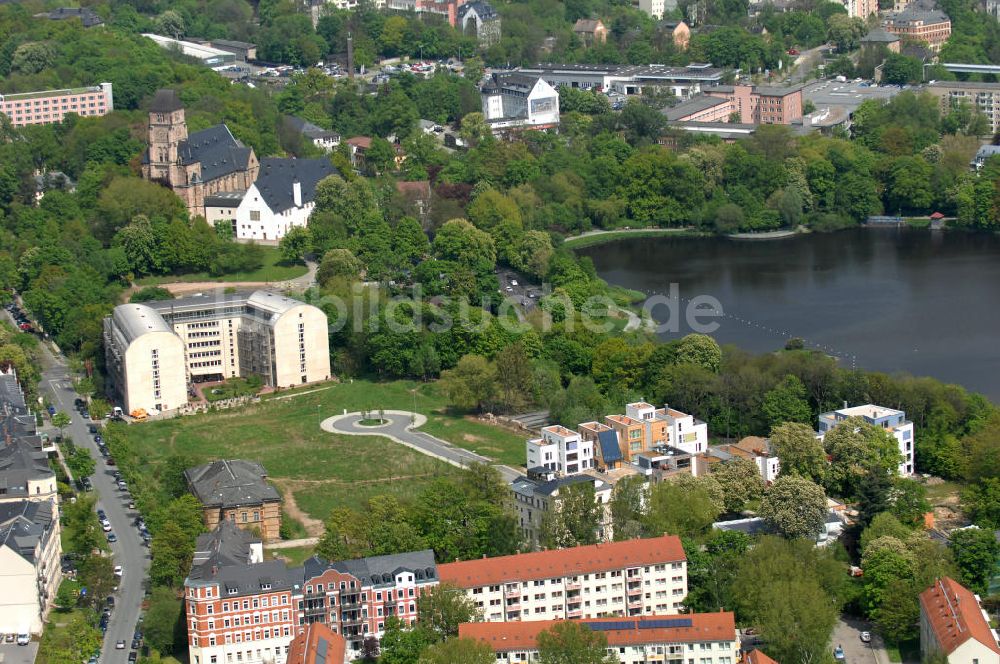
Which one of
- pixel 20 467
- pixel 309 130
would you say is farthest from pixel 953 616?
pixel 309 130

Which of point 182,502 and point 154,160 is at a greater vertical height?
point 154,160

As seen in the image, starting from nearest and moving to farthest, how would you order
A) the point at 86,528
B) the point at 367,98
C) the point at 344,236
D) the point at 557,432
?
the point at 86,528
the point at 557,432
the point at 344,236
the point at 367,98

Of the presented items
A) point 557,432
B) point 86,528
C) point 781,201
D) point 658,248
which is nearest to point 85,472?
point 86,528

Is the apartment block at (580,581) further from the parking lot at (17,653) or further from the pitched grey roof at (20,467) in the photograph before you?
the pitched grey roof at (20,467)

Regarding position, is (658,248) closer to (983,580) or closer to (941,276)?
(941,276)

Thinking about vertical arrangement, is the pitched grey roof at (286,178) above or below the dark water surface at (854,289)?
above

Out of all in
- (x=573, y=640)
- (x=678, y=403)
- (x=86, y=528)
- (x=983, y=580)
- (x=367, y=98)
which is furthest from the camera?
(x=367, y=98)

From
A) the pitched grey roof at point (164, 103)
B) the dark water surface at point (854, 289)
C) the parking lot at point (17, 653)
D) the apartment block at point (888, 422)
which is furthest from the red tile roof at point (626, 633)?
the pitched grey roof at point (164, 103)
